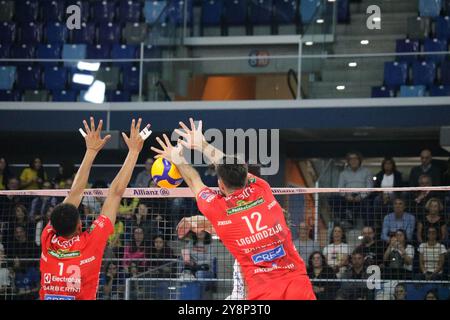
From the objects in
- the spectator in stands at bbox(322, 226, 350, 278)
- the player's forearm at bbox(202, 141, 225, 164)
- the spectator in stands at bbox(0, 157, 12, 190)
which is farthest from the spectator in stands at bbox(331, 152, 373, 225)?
the player's forearm at bbox(202, 141, 225, 164)

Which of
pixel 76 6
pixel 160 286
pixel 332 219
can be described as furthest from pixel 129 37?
pixel 160 286

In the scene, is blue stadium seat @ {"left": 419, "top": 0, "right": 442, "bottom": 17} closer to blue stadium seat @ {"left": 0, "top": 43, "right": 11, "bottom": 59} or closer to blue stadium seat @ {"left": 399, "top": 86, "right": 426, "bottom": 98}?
blue stadium seat @ {"left": 399, "top": 86, "right": 426, "bottom": 98}

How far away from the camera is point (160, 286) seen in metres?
15.4

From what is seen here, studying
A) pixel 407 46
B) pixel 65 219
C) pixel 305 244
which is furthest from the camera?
pixel 407 46

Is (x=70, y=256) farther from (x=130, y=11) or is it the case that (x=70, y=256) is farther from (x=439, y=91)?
(x=130, y=11)

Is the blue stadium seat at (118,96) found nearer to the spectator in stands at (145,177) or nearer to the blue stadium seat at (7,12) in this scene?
the spectator in stands at (145,177)

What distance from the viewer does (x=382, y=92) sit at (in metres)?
20.8

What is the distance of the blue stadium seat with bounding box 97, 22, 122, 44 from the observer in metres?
23.7

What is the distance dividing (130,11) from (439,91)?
8.14 m

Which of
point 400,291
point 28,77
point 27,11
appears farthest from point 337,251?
point 27,11

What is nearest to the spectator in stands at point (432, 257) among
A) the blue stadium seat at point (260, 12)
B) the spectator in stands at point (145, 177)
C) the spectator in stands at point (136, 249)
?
the spectator in stands at point (136, 249)

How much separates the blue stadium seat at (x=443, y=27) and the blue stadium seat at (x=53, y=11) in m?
9.27

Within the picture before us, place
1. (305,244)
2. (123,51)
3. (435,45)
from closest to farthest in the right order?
(305,244) < (435,45) < (123,51)

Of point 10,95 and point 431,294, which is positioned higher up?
point 10,95
